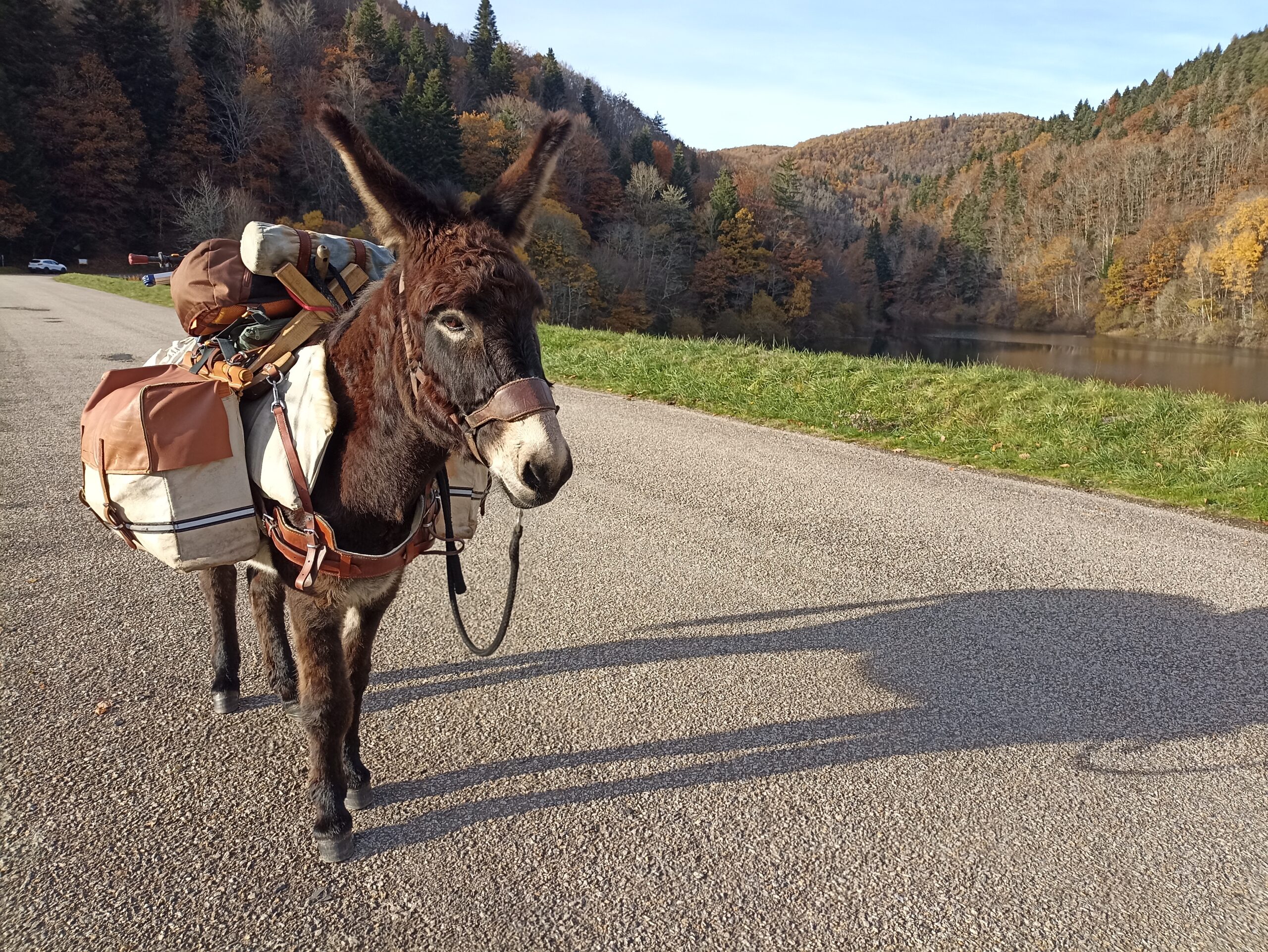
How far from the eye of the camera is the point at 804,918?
2.49m

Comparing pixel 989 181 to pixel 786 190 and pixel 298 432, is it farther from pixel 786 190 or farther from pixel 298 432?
pixel 298 432

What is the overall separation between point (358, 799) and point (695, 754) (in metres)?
1.45

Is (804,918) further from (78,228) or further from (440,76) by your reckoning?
(440,76)

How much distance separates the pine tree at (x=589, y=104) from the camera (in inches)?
4195

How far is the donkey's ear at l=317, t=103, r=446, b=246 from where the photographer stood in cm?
224

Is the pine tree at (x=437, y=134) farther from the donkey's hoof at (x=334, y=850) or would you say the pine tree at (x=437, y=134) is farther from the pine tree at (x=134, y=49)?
the donkey's hoof at (x=334, y=850)

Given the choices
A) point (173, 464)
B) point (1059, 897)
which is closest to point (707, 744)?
point (1059, 897)

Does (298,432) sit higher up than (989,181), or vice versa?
(989,181)

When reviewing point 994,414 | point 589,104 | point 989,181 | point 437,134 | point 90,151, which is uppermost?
point 589,104

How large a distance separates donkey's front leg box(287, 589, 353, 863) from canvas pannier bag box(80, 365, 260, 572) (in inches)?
13.7

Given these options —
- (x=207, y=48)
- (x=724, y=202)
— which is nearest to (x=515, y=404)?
(x=724, y=202)

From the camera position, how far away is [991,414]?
948 cm

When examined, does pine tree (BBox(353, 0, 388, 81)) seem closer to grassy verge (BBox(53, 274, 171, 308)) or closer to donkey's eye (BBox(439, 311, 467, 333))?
grassy verge (BBox(53, 274, 171, 308))

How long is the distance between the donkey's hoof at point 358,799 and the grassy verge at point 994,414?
721 centimetres
